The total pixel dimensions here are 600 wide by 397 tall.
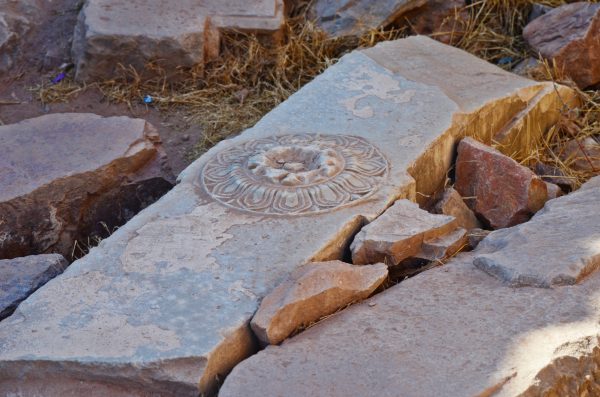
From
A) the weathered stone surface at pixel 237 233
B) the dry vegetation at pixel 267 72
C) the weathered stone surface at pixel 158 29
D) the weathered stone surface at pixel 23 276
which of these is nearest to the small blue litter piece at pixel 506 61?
the dry vegetation at pixel 267 72

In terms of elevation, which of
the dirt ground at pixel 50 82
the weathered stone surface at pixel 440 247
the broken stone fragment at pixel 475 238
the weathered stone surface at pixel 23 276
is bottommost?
the dirt ground at pixel 50 82

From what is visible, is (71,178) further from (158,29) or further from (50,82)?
(50,82)

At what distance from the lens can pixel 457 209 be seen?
346 cm

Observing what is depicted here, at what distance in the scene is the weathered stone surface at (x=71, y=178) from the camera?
347cm

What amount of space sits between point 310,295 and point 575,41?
9.09ft

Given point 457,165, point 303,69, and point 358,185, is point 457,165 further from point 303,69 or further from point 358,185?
point 303,69

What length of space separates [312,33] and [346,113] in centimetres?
140

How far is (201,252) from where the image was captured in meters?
2.90

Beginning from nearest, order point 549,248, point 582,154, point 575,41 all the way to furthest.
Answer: point 549,248
point 582,154
point 575,41

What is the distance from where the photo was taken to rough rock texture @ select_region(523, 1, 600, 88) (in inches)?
187

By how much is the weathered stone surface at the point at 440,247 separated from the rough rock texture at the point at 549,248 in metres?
Answer: 0.08

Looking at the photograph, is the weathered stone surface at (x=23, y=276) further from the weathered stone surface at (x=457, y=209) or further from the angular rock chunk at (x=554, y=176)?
the angular rock chunk at (x=554, y=176)

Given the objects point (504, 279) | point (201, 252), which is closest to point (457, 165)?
point (504, 279)

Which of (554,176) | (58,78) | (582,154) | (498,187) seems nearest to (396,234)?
(498,187)
